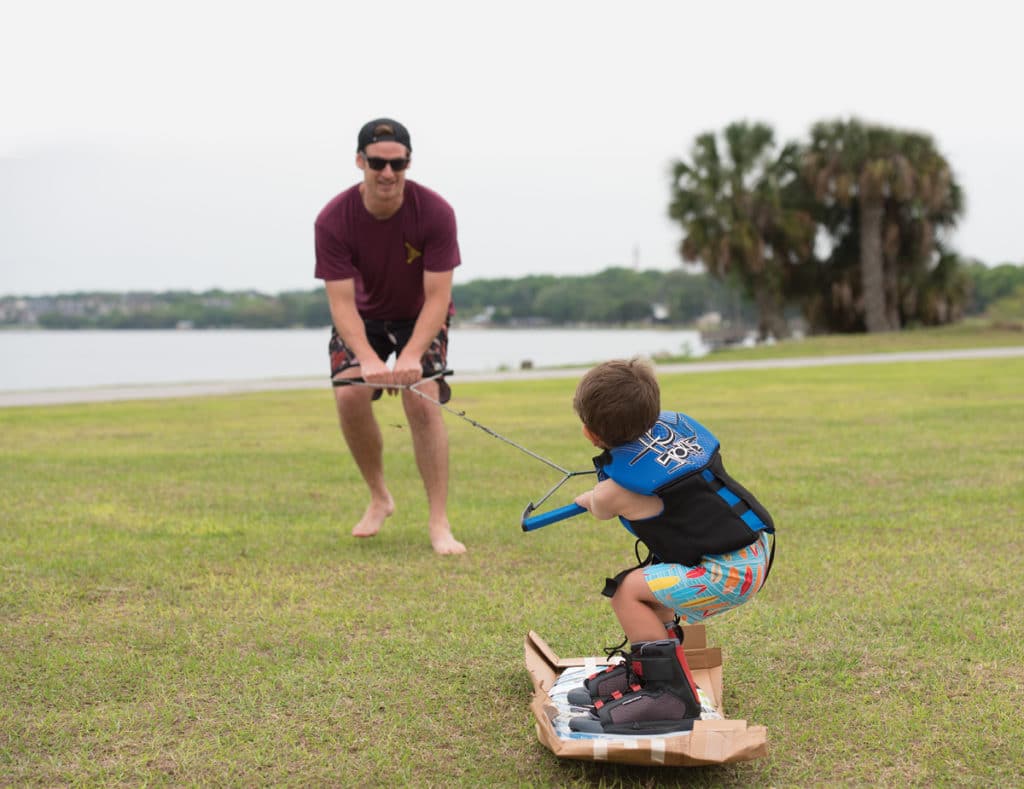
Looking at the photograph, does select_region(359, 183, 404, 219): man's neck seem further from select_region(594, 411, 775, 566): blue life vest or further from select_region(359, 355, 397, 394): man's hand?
select_region(594, 411, 775, 566): blue life vest

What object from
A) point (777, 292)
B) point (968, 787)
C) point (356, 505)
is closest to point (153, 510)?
point (356, 505)

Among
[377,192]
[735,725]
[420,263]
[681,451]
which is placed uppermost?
[377,192]

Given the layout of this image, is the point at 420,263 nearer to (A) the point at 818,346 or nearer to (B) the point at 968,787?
(B) the point at 968,787

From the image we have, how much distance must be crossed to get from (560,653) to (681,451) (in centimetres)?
102

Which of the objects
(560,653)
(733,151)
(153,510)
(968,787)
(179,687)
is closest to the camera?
(968,787)

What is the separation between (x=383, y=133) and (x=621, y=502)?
2719 millimetres

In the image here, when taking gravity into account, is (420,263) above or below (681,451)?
above

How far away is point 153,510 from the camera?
6.18 metres

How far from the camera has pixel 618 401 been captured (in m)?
2.70

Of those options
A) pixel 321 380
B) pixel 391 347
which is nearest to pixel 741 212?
pixel 321 380

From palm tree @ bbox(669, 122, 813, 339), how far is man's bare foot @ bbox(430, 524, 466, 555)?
33595mm

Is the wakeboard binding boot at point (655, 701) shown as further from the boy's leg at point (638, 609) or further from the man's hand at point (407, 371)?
the man's hand at point (407, 371)

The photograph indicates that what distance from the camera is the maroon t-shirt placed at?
200 inches

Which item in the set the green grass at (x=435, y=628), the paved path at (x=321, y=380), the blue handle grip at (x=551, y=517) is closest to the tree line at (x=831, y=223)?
the paved path at (x=321, y=380)
